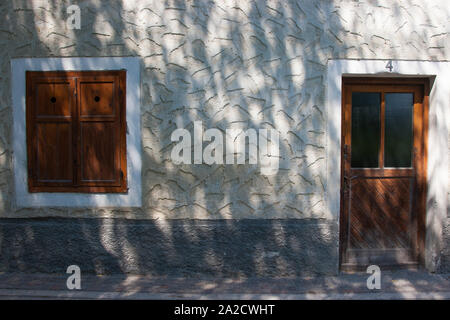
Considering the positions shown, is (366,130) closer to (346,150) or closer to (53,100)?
(346,150)

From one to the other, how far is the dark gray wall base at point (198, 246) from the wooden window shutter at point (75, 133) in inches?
20.1

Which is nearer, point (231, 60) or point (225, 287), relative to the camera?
point (225, 287)

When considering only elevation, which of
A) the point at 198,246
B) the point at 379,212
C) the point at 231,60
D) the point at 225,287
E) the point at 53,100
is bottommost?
the point at 225,287

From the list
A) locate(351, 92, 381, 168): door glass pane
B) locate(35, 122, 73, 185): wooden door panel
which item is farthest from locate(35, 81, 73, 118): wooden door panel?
locate(351, 92, 381, 168): door glass pane

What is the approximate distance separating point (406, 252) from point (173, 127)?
326 cm

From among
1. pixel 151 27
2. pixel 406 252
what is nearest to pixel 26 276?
pixel 151 27

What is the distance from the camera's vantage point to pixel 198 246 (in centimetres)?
395

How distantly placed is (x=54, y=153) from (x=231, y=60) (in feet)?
7.83

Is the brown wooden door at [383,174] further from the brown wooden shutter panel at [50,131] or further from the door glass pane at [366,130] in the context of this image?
the brown wooden shutter panel at [50,131]

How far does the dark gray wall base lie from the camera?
3943 mm

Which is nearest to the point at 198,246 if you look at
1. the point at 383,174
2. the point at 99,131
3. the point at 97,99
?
the point at 99,131

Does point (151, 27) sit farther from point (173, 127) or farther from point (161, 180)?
point (161, 180)

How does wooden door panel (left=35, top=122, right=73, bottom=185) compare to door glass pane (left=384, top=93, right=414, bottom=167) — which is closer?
wooden door panel (left=35, top=122, right=73, bottom=185)

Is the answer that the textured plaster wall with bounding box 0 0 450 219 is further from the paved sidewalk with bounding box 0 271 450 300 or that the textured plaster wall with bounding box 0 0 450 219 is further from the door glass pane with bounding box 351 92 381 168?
the paved sidewalk with bounding box 0 271 450 300
